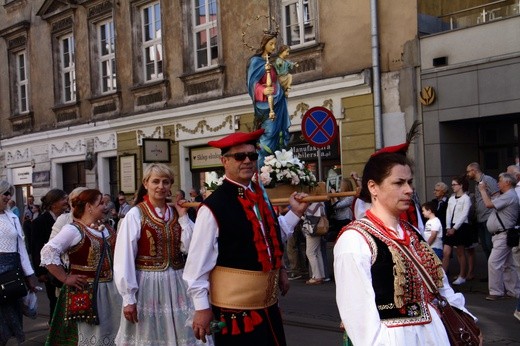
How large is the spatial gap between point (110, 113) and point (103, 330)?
17349 millimetres

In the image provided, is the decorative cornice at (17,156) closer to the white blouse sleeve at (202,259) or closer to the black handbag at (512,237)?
the black handbag at (512,237)

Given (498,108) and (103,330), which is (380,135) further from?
(103,330)

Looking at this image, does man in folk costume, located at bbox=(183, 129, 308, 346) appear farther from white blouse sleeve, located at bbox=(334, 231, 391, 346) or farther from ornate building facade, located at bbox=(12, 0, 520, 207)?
ornate building facade, located at bbox=(12, 0, 520, 207)

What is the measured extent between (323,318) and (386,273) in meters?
6.10

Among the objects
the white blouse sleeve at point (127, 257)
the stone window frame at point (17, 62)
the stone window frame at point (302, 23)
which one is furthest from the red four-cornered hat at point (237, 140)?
the stone window frame at point (17, 62)

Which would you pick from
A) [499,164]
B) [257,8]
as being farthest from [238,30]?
[499,164]

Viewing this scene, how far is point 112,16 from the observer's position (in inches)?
902

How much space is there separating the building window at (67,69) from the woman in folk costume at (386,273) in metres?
22.9

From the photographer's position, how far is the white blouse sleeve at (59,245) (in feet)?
21.0

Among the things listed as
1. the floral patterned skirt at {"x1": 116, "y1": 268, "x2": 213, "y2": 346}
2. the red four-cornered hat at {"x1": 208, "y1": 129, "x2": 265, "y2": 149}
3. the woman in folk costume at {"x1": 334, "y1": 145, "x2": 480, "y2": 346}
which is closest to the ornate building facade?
the floral patterned skirt at {"x1": 116, "y1": 268, "x2": 213, "y2": 346}

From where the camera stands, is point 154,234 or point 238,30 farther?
point 238,30

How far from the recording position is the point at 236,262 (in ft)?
15.2

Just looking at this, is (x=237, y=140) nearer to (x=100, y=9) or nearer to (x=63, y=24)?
(x=100, y=9)

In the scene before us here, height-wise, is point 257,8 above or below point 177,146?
above
